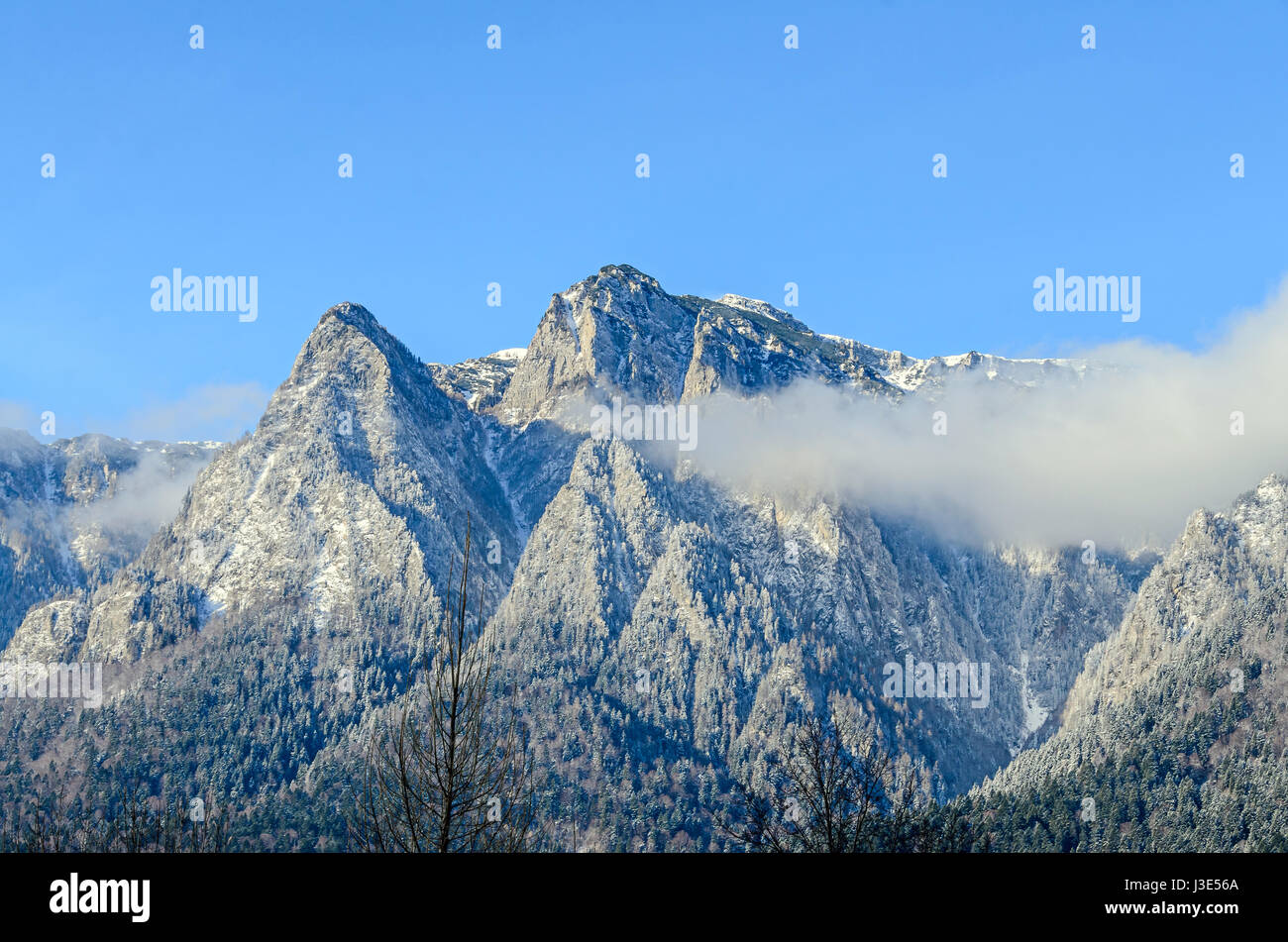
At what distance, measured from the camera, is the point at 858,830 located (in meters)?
49.6

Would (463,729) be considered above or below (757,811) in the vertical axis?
above

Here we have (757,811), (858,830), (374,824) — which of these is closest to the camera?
(374,824)
